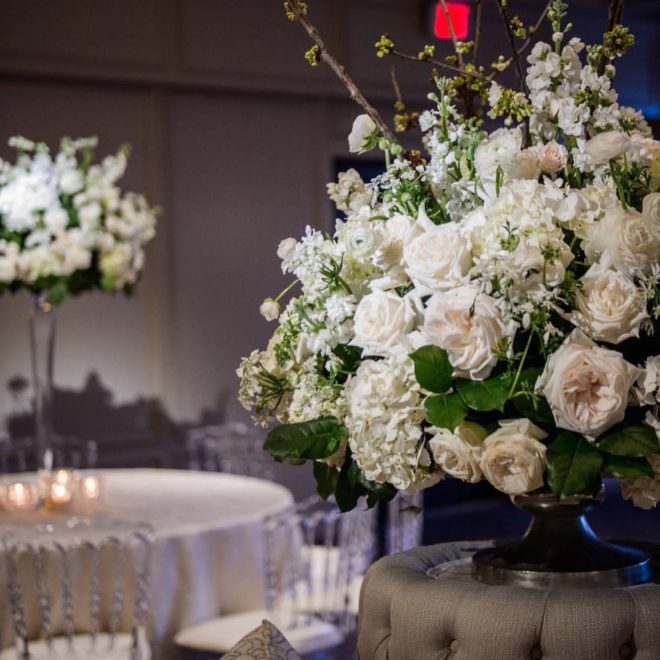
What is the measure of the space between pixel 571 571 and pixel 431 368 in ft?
1.04

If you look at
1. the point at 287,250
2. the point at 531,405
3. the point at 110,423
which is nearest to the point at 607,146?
the point at 531,405

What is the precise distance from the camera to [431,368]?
1407mm

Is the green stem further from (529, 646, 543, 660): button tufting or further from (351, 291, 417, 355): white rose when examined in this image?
(529, 646, 543, 660): button tufting

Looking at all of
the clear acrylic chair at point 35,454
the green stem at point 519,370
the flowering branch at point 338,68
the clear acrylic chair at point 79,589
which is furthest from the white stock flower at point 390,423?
the clear acrylic chair at point 35,454

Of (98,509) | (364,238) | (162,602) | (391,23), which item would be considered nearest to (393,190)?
(364,238)

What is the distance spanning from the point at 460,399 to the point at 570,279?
0.18 metres

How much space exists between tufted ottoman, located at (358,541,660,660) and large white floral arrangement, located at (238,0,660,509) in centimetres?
13

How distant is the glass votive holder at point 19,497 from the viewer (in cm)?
417

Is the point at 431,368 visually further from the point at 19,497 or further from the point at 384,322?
the point at 19,497

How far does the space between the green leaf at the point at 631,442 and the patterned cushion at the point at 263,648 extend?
46 cm

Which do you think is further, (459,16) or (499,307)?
(459,16)

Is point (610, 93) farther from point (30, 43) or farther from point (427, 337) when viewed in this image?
point (30, 43)

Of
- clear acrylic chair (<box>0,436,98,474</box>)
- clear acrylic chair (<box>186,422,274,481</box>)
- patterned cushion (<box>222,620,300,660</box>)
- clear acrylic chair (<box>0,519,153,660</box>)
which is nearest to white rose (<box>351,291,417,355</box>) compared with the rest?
patterned cushion (<box>222,620,300,660</box>)

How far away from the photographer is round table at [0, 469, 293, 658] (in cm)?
377
